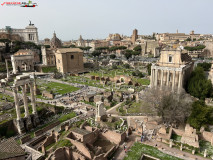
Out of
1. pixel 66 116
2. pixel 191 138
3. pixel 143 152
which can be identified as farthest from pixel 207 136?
pixel 66 116

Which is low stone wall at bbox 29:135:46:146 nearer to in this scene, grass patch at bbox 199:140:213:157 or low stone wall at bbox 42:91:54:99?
low stone wall at bbox 42:91:54:99

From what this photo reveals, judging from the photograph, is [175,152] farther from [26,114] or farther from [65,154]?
[26,114]

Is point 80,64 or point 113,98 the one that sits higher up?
point 80,64

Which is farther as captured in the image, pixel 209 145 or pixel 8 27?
pixel 8 27

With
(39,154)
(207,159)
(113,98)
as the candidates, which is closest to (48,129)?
(39,154)

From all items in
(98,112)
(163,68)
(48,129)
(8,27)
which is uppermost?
(8,27)

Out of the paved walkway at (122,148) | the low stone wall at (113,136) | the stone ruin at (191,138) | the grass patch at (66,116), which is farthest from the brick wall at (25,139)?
the stone ruin at (191,138)

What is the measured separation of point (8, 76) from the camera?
5741 centimetres

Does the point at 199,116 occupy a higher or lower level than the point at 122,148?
higher

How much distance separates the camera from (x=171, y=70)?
35.0 m

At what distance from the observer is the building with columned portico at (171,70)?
3406 centimetres

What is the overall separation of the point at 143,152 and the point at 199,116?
31.8 ft

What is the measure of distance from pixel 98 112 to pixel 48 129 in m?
8.08

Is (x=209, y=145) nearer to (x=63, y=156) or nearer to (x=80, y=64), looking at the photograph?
(x=63, y=156)
